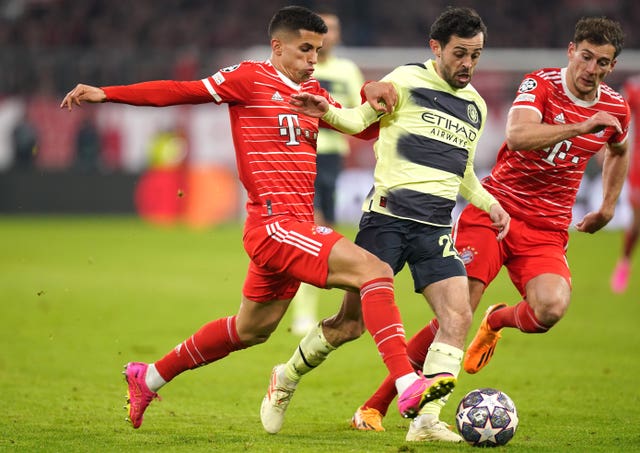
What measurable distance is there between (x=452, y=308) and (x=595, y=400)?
205cm

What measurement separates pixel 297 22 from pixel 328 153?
4.49 meters

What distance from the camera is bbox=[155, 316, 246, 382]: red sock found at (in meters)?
6.04

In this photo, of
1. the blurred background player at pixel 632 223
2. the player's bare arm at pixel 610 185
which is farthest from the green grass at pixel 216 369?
the player's bare arm at pixel 610 185

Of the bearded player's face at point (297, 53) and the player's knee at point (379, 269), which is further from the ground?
the bearded player's face at point (297, 53)

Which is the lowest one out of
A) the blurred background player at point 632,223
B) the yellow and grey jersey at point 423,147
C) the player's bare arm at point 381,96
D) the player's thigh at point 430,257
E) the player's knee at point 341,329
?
the blurred background player at point 632,223

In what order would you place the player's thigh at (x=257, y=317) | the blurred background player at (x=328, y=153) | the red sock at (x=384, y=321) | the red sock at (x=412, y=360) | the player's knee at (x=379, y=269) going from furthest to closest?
1. the blurred background player at (x=328, y=153)
2. the red sock at (x=412, y=360)
3. the player's thigh at (x=257, y=317)
4. the player's knee at (x=379, y=269)
5. the red sock at (x=384, y=321)

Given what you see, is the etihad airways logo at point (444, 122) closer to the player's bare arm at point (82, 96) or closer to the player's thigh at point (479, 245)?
the player's thigh at point (479, 245)

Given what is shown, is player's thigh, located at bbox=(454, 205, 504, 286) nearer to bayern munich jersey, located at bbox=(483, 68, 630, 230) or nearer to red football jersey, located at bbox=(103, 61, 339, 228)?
bayern munich jersey, located at bbox=(483, 68, 630, 230)

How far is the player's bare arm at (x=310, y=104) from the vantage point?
5.49 meters

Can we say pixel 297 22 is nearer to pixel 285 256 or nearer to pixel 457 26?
pixel 457 26

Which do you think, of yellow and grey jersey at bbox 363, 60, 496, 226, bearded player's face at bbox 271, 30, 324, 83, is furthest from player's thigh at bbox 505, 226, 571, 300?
bearded player's face at bbox 271, 30, 324, 83

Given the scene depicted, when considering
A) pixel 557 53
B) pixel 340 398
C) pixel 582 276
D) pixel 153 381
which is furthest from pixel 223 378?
pixel 557 53

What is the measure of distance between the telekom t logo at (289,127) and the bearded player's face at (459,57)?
90 cm

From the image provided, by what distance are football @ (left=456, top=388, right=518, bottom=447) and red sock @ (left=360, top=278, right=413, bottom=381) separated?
1.76 feet
